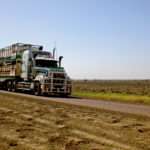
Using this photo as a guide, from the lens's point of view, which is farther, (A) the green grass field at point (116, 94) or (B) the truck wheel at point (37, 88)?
(B) the truck wheel at point (37, 88)

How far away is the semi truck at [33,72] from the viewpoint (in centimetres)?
2800

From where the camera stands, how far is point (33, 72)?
2962 cm

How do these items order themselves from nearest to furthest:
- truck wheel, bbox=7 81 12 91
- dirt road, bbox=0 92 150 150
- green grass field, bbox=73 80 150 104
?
1. dirt road, bbox=0 92 150 150
2. green grass field, bbox=73 80 150 104
3. truck wheel, bbox=7 81 12 91

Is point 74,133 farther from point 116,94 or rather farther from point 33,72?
point 116,94

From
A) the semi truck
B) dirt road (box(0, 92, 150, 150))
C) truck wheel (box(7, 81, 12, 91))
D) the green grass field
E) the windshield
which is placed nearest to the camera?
dirt road (box(0, 92, 150, 150))

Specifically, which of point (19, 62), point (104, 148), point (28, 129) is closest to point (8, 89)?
point (19, 62)

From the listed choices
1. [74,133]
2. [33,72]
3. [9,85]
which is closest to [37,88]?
[33,72]

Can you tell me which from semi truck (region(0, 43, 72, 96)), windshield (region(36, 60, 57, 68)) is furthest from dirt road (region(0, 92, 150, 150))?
windshield (region(36, 60, 57, 68))

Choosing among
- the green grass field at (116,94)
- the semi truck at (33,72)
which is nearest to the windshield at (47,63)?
the semi truck at (33,72)

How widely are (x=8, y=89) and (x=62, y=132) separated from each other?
26.7 metres

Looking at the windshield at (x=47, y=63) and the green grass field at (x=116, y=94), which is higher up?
the windshield at (x=47, y=63)

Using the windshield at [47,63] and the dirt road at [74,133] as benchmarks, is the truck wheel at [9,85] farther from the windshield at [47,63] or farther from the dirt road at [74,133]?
the dirt road at [74,133]

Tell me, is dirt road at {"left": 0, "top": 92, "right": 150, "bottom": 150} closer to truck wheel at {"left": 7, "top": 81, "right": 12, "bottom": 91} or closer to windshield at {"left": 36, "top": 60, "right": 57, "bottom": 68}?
windshield at {"left": 36, "top": 60, "right": 57, "bottom": 68}

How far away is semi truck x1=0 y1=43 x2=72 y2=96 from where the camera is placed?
28.0 m
